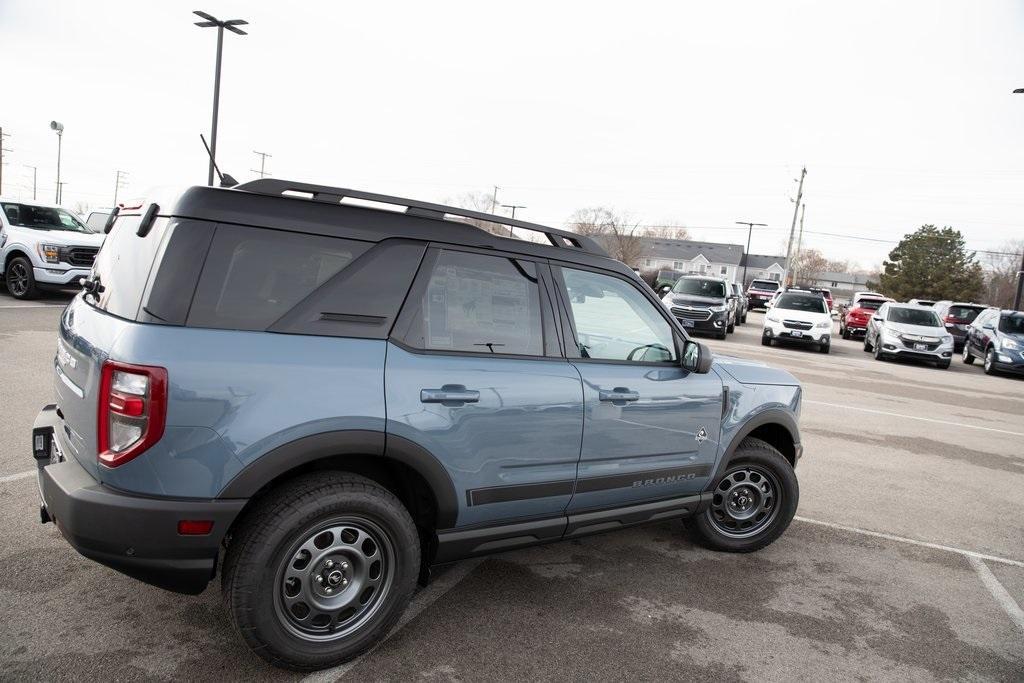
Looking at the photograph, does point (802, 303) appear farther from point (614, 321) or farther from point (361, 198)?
point (361, 198)

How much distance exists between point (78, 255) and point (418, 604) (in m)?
13.2

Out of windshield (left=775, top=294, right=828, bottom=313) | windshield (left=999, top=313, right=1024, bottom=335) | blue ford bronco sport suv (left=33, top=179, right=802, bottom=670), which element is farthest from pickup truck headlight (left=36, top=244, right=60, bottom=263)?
windshield (left=999, top=313, right=1024, bottom=335)

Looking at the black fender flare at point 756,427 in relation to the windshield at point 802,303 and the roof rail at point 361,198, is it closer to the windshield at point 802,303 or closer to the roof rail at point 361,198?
the roof rail at point 361,198

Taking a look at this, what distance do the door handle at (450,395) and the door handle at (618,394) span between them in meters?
0.75

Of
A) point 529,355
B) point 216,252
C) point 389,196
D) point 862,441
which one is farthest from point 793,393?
point 862,441

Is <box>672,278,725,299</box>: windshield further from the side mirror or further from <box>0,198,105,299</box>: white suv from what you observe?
the side mirror

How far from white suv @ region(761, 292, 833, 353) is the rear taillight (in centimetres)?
1895

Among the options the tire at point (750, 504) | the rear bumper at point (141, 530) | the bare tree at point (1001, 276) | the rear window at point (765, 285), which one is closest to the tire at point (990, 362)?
the tire at point (750, 504)

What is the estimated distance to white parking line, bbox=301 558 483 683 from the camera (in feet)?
9.23

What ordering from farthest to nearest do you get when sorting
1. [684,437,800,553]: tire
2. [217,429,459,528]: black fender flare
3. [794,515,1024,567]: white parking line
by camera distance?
[794,515,1024,567]: white parking line → [684,437,800,553]: tire → [217,429,459,528]: black fender flare

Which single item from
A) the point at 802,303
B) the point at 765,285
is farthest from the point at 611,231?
the point at 802,303

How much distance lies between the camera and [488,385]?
306 cm

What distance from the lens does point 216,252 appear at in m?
2.60

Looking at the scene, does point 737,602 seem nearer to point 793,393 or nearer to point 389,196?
point 793,393
